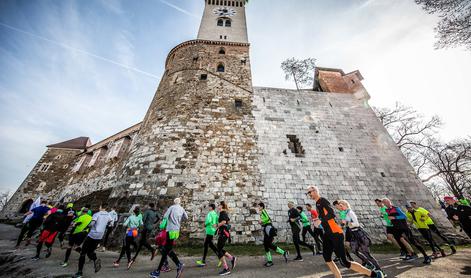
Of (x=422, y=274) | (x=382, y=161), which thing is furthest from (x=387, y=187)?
(x=422, y=274)

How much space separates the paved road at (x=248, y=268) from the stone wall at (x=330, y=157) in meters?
2.76

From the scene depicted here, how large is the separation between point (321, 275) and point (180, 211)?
360cm

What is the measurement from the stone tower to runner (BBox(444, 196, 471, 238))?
6.48 meters

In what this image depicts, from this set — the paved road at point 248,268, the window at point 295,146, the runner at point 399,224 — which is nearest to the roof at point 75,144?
the paved road at point 248,268

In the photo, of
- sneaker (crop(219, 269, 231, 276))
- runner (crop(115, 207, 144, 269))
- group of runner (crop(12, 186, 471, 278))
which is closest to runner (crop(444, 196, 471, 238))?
group of runner (crop(12, 186, 471, 278))

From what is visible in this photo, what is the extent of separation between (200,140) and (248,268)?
6.27m

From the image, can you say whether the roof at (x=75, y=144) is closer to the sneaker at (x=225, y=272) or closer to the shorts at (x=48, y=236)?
the shorts at (x=48, y=236)

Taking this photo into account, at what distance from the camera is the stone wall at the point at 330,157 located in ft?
28.6

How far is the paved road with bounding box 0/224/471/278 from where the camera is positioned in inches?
165

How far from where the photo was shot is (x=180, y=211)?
4648 mm

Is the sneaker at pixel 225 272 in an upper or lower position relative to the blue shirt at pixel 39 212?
lower

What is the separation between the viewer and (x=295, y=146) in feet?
34.6

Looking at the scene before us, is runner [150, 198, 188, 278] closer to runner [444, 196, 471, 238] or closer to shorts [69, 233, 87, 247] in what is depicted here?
shorts [69, 233, 87, 247]

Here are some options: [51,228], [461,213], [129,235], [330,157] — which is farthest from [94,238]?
[461,213]
